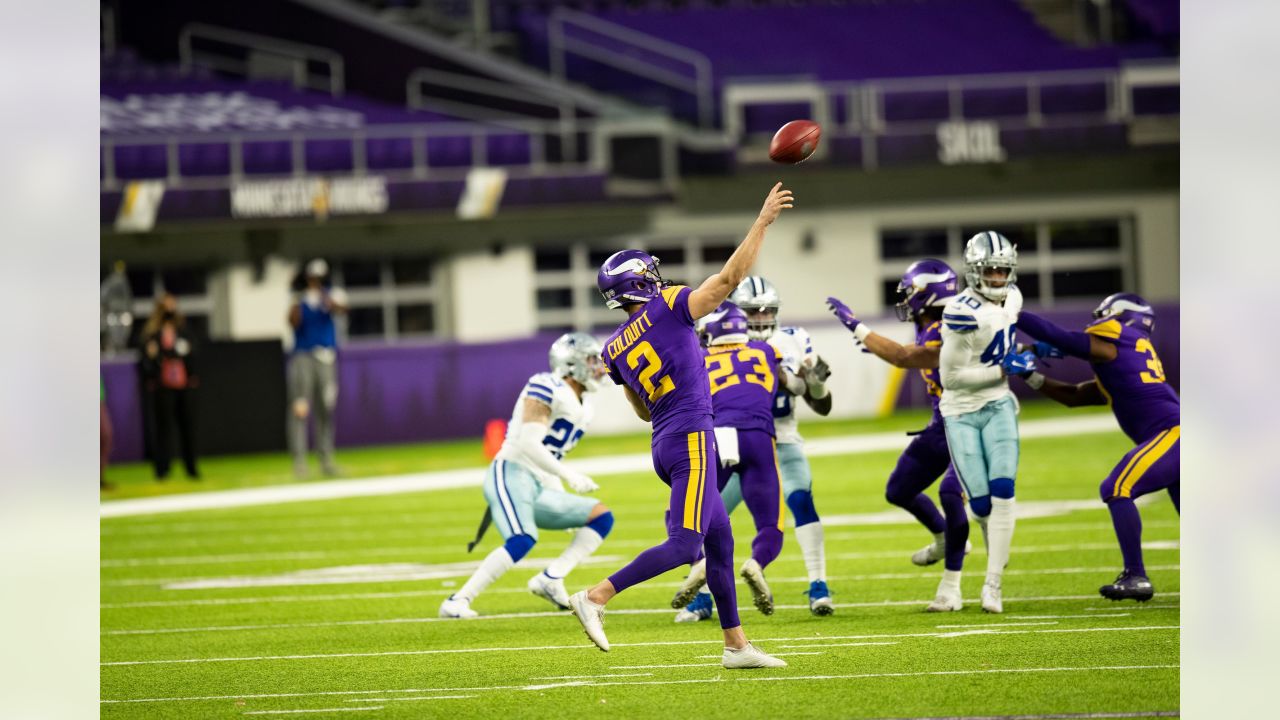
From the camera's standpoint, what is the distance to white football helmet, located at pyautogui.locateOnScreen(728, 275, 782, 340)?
30.0 feet

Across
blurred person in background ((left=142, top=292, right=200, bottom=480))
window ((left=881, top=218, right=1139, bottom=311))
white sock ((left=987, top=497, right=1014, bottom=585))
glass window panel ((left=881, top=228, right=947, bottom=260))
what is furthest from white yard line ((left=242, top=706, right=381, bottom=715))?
glass window panel ((left=881, top=228, right=947, bottom=260))

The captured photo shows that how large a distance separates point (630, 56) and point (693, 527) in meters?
21.2

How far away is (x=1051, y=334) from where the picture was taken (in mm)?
8406

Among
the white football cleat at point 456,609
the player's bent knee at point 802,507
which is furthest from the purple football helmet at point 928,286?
the white football cleat at point 456,609

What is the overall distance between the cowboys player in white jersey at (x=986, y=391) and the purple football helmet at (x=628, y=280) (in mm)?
1840

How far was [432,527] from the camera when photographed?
13727mm

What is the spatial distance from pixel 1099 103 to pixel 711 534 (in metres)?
21.1

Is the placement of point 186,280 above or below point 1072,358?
above

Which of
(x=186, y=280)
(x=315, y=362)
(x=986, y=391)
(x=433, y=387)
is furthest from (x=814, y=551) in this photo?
(x=186, y=280)

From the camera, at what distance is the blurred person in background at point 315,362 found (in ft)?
58.9

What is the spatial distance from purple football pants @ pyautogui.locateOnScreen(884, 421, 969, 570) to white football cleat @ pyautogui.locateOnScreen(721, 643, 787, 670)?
1.98 m

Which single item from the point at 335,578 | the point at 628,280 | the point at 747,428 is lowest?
the point at 335,578

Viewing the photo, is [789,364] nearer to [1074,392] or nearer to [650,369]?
[1074,392]
